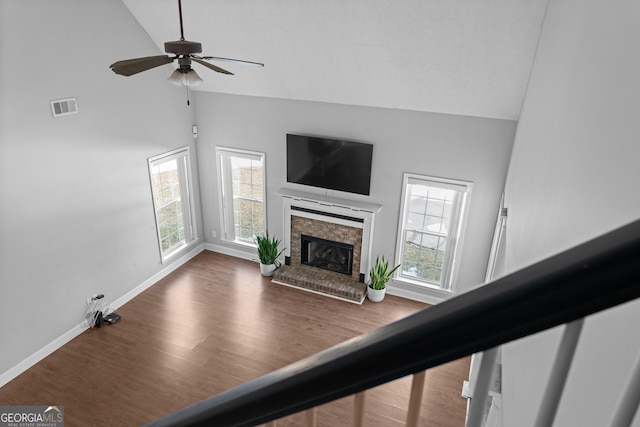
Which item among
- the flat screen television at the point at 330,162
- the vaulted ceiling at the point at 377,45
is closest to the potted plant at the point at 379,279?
the flat screen television at the point at 330,162

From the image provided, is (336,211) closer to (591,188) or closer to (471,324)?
(591,188)

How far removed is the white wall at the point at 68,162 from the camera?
174 inches

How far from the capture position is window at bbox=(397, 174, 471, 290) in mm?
5945

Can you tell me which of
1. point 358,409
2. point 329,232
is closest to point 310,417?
point 358,409

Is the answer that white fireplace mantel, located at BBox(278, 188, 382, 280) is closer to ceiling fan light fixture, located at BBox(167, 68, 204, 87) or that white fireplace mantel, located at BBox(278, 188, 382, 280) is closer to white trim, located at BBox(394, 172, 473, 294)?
white trim, located at BBox(394, 172, 473, 294)

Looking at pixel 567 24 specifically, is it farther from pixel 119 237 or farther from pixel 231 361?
pixel 119 237

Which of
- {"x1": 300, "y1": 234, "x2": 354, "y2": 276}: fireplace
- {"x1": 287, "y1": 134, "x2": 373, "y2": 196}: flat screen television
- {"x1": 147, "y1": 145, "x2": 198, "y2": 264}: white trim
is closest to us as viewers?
{"x1": 287, "y1": 134, "x2": 373, "y2": 196}: flat screen television

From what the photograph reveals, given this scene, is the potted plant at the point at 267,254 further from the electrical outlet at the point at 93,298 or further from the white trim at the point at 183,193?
the electrical outlet at the point at 93,298

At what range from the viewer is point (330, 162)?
630cm

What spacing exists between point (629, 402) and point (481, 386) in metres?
0.18

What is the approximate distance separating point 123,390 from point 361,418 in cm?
487

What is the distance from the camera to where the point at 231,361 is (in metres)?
5.23

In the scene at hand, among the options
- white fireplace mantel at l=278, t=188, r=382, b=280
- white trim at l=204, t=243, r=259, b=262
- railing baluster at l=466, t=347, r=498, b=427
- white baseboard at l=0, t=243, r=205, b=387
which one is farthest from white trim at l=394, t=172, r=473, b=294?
railing baluster at l=466, t=347, r=498, b=427

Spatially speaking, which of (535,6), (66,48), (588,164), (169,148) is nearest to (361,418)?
(588,164)
